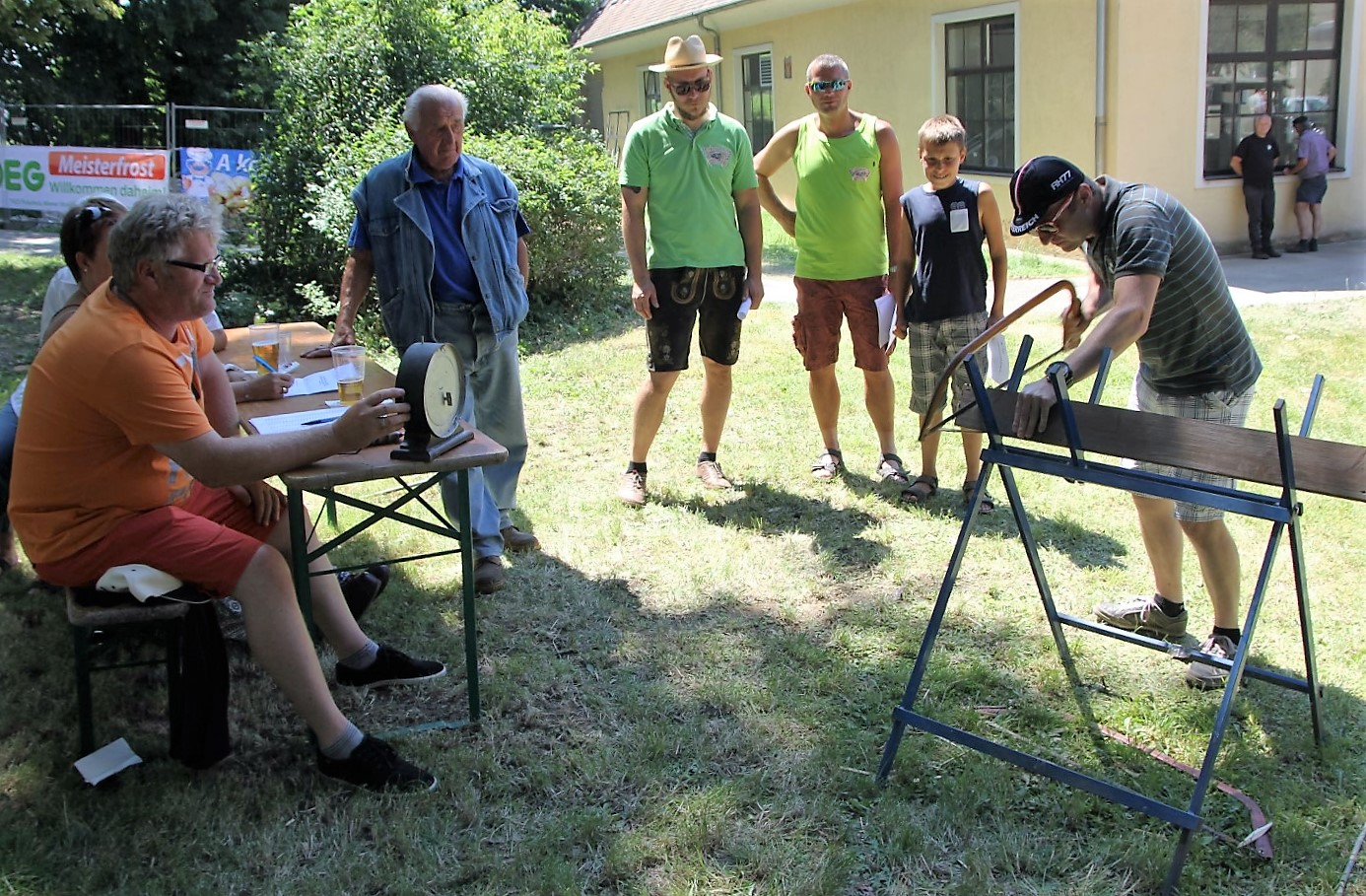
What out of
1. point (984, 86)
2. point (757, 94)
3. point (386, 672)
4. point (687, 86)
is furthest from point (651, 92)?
point (386, 672)

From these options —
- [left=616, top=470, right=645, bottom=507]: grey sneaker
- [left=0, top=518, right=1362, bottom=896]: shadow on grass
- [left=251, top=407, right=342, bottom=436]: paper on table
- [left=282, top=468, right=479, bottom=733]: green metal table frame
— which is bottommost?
[left=0, top=518, right=1362, bottom=896]: shadow on grass

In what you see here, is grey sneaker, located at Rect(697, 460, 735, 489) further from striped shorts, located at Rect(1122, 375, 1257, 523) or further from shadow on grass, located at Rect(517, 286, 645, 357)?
shadow on grass, located at Rect(517, 286, 645, 357)

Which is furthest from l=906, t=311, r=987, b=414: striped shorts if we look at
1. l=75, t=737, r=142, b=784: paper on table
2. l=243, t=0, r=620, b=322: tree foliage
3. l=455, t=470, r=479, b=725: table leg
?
l=243, t=0, r=620, b=322: tree foliage

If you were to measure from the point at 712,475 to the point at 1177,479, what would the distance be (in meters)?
2.89

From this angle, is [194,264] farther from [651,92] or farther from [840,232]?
[651,92]

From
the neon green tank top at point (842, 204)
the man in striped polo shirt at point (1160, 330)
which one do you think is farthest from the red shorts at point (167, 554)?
the neon green tank top at point (842, 204)

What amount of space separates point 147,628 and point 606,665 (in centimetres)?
167

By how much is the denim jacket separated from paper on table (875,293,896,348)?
1646 millimetres

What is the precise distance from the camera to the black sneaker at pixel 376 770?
2986 millimetres

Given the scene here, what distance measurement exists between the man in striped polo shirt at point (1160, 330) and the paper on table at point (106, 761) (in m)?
2.47

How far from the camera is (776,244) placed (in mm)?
13578

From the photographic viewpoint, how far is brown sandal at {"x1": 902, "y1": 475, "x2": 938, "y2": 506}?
198 inches

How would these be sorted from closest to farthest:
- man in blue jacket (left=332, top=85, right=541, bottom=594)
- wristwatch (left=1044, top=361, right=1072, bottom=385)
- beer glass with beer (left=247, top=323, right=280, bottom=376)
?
wristwatch (left=1044, top=361, right=1072, bottom=385), beer glass with beer (left=247, top=323, right=280, bottom=376), man in blue jacket (left=332, top=85, right=541, bottom=594)

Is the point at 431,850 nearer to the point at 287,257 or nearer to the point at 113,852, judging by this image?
the point at 113,852
